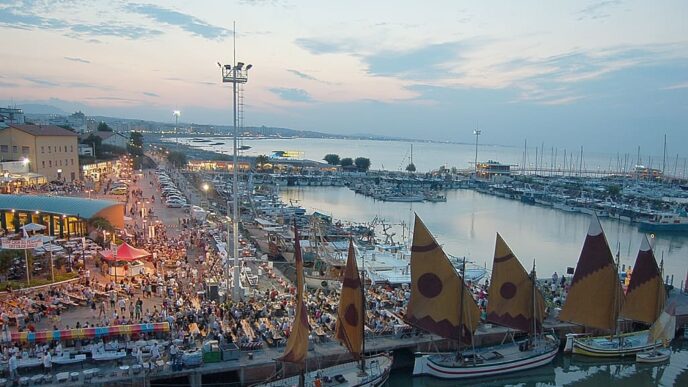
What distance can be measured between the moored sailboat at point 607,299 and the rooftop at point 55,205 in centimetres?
2029

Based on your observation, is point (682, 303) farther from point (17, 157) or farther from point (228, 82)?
point (17, 157)

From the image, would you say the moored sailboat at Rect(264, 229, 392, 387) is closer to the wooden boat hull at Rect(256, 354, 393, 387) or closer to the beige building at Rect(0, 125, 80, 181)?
the wooden boat hull at Rect(256, 354, 393, 387)

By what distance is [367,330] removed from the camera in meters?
15.8

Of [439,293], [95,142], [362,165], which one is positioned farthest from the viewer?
[362,165]

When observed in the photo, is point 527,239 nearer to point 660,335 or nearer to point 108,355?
point 660,335

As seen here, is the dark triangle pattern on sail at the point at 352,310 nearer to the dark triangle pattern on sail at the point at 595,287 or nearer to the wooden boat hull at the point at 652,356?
the dark triangle pattern on sail at the point at 595,287

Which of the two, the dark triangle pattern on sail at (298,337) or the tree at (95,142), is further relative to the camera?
the tree at (95,142)

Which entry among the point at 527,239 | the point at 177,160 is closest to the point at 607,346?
the point at 527,239

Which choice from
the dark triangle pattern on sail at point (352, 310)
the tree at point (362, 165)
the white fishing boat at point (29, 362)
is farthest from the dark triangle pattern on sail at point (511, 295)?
the tree at point (362, 165)

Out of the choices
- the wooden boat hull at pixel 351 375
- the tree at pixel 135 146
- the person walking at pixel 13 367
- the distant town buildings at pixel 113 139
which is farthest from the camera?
the tree at pixel 135 146

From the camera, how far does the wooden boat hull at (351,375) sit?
12.9 m

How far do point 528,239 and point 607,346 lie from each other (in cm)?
2770

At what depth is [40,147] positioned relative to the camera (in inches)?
1550

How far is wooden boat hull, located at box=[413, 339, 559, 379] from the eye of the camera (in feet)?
48.8
